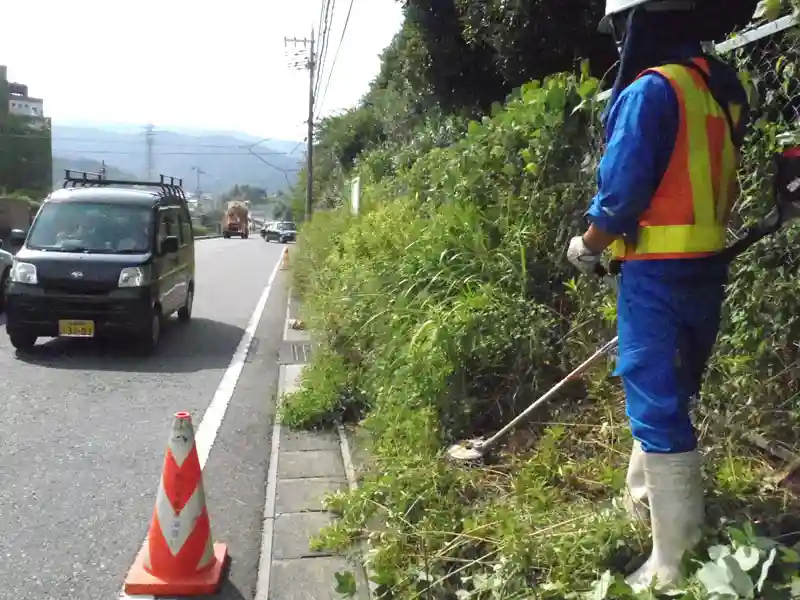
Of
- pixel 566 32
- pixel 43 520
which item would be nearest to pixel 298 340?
pixel 566 32

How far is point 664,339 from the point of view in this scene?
8.32 feet

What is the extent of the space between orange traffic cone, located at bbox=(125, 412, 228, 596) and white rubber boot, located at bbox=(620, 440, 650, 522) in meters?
1.91

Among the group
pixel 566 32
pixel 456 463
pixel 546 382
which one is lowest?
pixel 456 463

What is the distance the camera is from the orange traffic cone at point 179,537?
3639mm

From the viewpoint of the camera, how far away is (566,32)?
863 centimetres

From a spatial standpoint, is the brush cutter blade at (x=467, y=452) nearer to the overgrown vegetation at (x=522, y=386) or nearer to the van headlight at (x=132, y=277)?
the overgrown vegetation at (x=522, y=386)

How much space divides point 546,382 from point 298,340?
6.73 meters

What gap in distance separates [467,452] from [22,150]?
172 ft

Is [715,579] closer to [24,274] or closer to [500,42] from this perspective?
[500,42]

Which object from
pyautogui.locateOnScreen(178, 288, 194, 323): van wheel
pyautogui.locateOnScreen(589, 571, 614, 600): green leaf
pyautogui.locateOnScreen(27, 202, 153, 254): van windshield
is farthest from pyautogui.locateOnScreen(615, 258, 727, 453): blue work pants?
pyautogui.locateOnScreen(178, 288, 194, 323): van wheel

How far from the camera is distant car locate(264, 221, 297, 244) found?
54597mm

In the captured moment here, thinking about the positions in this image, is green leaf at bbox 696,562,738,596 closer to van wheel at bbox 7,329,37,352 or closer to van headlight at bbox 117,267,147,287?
van headlight at bbox 117,267,147,287

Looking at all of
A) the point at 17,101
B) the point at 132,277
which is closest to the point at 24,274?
the point at 132,277

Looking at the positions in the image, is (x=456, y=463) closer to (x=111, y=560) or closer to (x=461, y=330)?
(x=461, y=330)
